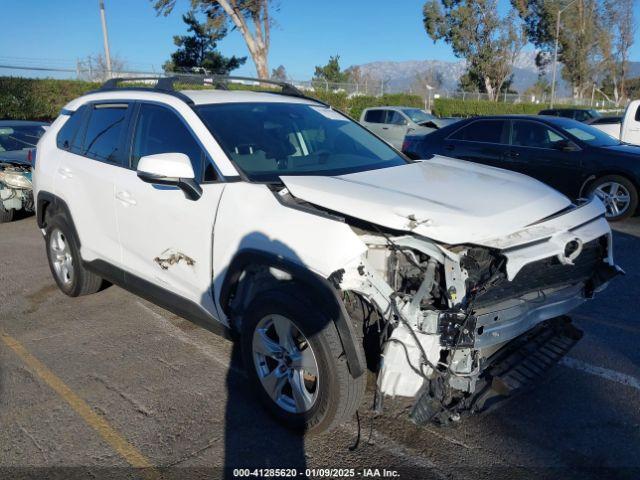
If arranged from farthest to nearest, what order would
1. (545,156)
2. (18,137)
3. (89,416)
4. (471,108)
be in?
(471,108) < (18,137) < (545,156) < (89,416)

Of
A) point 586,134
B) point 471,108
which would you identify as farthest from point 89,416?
point 471,108

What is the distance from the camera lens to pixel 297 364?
2.99 meters

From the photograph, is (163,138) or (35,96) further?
(35,96)

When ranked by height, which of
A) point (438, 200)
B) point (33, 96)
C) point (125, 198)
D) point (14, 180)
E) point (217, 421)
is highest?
point (33, 96)

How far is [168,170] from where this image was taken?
10.4 ft

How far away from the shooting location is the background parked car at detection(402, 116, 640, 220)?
8.20 metres

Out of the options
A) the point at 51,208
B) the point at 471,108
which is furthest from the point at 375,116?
the point at 471,108

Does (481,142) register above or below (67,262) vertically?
above

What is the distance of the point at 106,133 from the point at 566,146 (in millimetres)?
6775

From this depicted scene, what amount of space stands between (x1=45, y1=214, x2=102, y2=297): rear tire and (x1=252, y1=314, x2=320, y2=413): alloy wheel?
2.40 metres

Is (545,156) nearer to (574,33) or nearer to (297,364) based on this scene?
(297,364)

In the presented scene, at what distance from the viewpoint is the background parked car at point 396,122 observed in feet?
54.2

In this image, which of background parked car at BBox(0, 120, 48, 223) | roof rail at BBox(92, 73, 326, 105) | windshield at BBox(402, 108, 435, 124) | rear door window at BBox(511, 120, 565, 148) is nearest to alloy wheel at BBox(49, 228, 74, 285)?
roof rail at BBox(92, 73, 326, 105)

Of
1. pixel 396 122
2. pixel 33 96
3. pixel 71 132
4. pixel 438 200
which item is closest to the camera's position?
pixel 438 200
